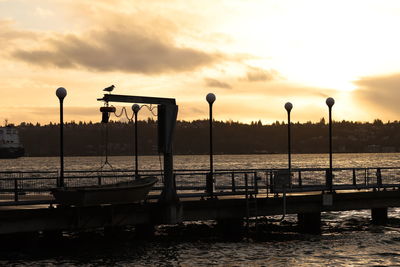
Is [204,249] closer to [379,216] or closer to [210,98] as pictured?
[210,98]

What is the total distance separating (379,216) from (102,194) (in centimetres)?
2100

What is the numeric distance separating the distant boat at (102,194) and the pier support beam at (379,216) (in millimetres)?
18326

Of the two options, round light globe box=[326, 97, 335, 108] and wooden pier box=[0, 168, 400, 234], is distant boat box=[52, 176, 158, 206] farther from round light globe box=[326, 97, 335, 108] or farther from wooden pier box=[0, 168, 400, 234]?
round light globe box=[326, 97, 335, 108]

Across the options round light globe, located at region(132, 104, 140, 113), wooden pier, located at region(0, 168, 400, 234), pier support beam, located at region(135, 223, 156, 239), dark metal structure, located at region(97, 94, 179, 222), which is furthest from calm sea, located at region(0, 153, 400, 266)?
round light globe, located at region(132, 104, 140, 113)

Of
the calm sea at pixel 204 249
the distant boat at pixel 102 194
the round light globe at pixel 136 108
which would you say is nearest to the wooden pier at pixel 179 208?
the distant boat at pixel 102 194

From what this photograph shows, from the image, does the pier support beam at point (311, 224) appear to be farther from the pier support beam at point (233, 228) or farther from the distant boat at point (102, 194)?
the distant boat at point (102, 194)

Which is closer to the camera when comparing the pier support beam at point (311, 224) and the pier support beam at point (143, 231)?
the pier support beam at point (143, 231)

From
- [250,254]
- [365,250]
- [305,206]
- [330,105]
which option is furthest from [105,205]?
[330,105]

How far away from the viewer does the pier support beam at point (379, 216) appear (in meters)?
38.4

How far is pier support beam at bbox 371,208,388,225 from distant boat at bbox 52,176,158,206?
18326 mm

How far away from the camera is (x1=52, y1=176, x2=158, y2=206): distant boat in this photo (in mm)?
24109

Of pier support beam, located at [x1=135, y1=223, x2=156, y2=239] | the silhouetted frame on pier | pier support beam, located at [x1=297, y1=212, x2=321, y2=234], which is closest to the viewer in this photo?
the silhouetted frame on pier

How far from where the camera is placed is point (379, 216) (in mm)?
38531

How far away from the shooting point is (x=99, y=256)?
2659 cm
